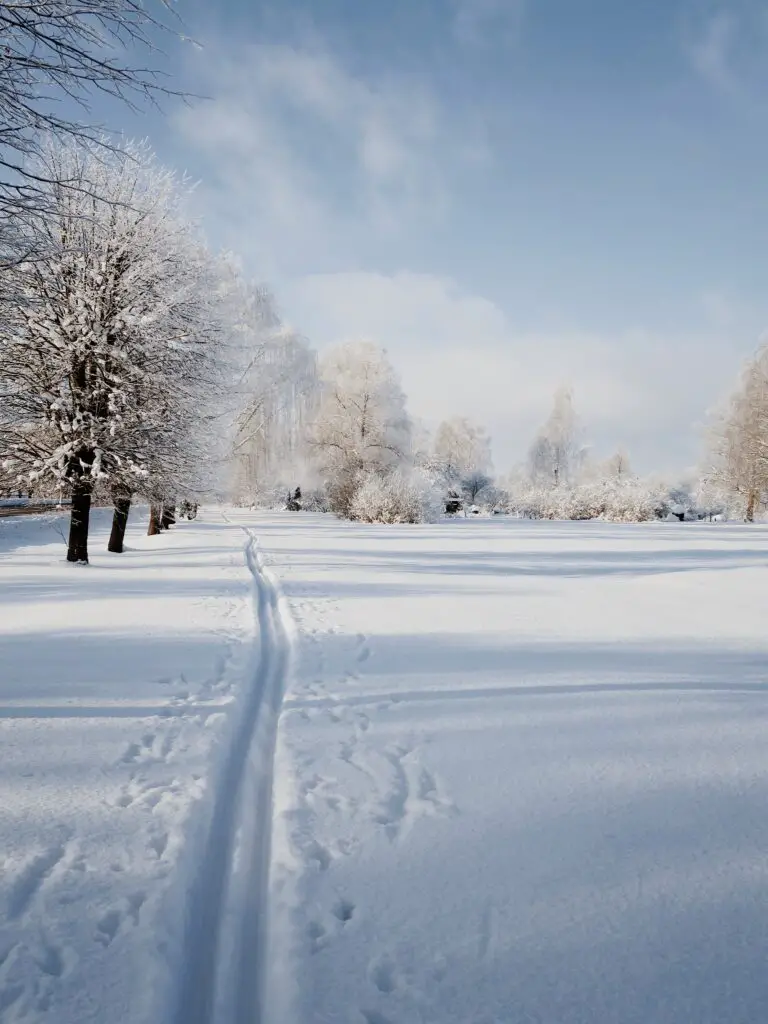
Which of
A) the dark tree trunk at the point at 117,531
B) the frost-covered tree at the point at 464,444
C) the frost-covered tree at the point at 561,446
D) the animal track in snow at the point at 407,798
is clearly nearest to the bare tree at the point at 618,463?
the frost-covered tree at the point at 561,446

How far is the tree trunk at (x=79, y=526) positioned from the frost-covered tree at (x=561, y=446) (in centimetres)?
5000

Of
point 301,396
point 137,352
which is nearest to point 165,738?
point 137,352

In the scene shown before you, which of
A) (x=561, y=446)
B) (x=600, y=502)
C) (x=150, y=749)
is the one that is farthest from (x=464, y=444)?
(x=150, y=749)

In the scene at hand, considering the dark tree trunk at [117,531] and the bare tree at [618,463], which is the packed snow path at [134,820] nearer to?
the dark tree trunk at [117,531]

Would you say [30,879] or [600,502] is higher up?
[600,502]

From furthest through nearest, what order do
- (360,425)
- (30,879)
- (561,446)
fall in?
1. (561,446)
2. (360,425)
3. (30,879)

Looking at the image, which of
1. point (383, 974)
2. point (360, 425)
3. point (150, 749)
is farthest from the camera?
point (360, 425)

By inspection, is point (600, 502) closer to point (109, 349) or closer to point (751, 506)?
point (751, 506)

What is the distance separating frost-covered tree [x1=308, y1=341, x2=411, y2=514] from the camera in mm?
32656

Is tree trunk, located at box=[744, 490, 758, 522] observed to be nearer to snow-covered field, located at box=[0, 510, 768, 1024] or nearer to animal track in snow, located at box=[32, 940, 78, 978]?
snow-covered field, located at box=[0, 510, 768, 1024]

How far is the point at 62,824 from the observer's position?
8.44 ft

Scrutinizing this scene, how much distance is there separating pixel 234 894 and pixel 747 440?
3824cm

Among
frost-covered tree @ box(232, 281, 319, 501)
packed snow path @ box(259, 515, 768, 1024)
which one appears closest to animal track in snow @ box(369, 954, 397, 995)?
packed snow path @ box(259, 515, 768, 1024)

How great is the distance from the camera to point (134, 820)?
104 inches
